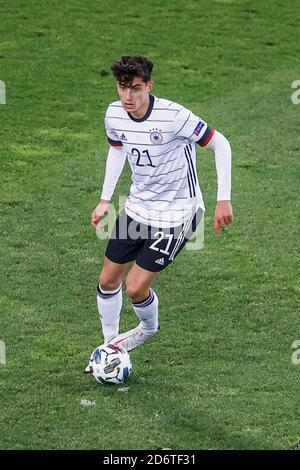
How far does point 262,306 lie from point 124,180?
344 centimetres

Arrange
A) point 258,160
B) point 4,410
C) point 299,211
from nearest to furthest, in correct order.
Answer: point 4,410 → point 299,211 → point 258,160

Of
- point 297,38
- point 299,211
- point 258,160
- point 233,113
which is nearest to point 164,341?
point 299,211

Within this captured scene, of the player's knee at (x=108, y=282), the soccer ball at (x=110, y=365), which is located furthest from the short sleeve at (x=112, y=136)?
the soccer ball at (x=110, y=365)

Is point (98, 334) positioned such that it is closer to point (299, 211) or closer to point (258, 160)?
→ point (299, 211)

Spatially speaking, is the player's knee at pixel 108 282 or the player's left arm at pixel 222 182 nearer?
the player's left arm at pixel 222 182

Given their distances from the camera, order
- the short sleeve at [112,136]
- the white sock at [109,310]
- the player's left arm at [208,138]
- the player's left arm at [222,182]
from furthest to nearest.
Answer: the white sock at [109,310] → the short sleeve at [112,136] → the player's left arm at [208,138] → the player's left arm at [222,182]

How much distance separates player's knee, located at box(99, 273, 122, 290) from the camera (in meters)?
9.77

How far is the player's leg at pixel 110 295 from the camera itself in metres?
9.76

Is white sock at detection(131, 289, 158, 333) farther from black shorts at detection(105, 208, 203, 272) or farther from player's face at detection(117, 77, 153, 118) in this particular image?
player's face at detection(117, 77, 153, 118)

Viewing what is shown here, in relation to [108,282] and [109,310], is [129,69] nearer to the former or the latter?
[108,282]

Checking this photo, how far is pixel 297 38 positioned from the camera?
1816 cm

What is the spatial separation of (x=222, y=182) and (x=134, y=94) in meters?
0.97

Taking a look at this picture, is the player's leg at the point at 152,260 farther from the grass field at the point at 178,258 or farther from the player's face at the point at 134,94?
the player's face at the point at 134,94

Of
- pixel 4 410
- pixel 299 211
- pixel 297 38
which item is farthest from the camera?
pixel 297 38
